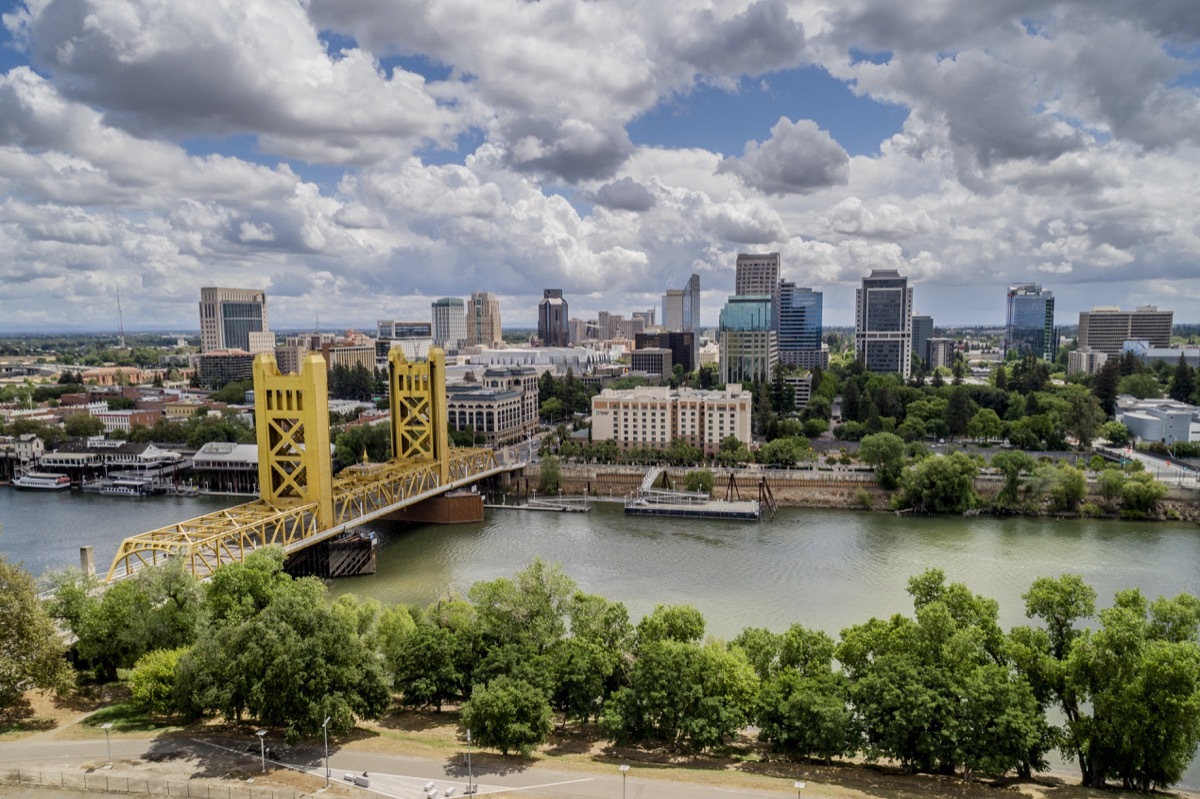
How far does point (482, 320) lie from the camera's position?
134250mm

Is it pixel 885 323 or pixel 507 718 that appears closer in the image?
pixel 507 718

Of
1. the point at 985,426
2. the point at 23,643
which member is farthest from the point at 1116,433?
the point at 23,643

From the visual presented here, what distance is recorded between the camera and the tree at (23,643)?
1145cm

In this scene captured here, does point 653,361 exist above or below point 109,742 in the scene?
above

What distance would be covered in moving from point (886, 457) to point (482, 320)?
346 feet

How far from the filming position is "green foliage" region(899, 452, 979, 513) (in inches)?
1281

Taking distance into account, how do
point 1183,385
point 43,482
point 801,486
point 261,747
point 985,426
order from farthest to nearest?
point 1183,385
point 985,426
point 43,482
point 801,486
point 261,747

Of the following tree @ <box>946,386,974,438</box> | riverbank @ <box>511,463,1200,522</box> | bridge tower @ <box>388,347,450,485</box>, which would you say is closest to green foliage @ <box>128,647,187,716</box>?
bridge tower @ <box>388,347,450,485</box>

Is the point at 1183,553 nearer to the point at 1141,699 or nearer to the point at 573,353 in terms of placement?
the point at 1141,699

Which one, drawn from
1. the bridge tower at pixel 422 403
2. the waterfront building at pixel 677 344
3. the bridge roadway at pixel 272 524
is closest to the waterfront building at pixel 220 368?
the waterfront building at pixel 677 344

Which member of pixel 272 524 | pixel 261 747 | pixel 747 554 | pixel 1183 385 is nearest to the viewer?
pixel 261 747

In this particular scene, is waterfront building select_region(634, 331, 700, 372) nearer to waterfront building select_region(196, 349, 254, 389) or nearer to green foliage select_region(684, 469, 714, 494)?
waterfront building select_region(196, 349, 254, 389)

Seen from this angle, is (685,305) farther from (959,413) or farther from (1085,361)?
(959,413)

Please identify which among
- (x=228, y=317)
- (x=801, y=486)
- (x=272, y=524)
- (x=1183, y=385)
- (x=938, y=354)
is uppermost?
(x=228, y=317)
